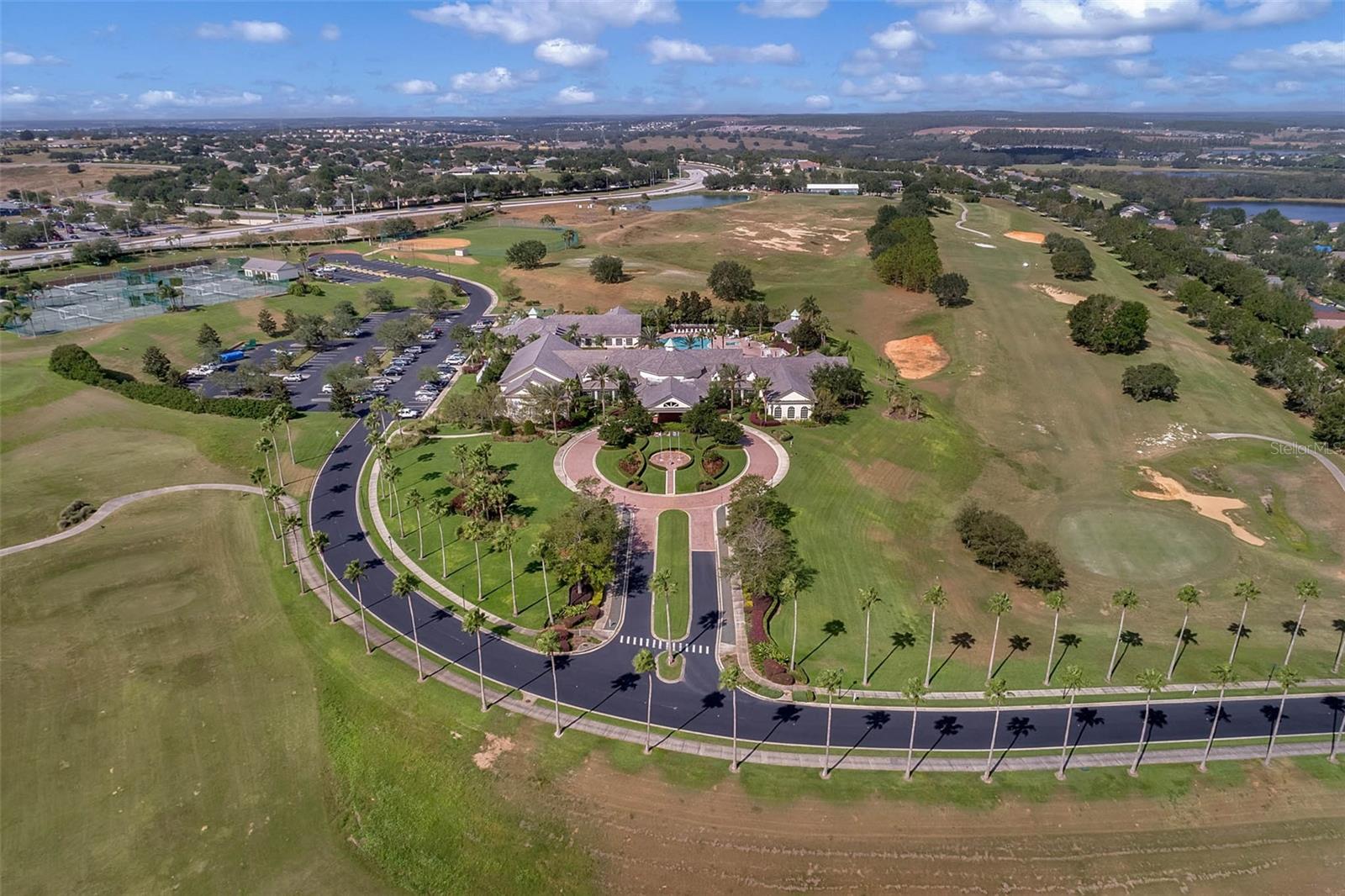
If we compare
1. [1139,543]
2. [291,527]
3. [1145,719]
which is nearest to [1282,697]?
[1145,719]

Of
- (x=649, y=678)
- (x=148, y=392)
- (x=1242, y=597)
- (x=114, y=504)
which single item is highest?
(x=148, y=392)

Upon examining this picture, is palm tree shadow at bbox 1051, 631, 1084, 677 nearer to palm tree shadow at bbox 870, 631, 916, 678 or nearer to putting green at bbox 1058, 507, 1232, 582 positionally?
palm tree shadow at bbox 870, 631, 916, 678

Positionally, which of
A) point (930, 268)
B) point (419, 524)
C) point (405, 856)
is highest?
point (930, 268)

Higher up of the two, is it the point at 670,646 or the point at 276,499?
the point at 276,499

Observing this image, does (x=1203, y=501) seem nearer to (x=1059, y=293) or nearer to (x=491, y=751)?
(x=491, y=751)

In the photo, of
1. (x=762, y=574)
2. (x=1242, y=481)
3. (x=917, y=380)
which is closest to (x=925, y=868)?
(x=762, y=574)

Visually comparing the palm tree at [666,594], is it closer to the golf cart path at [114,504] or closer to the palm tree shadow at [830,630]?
the palm tree shadow at [830,630]

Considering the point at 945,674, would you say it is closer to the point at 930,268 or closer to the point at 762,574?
the point at 762,574
